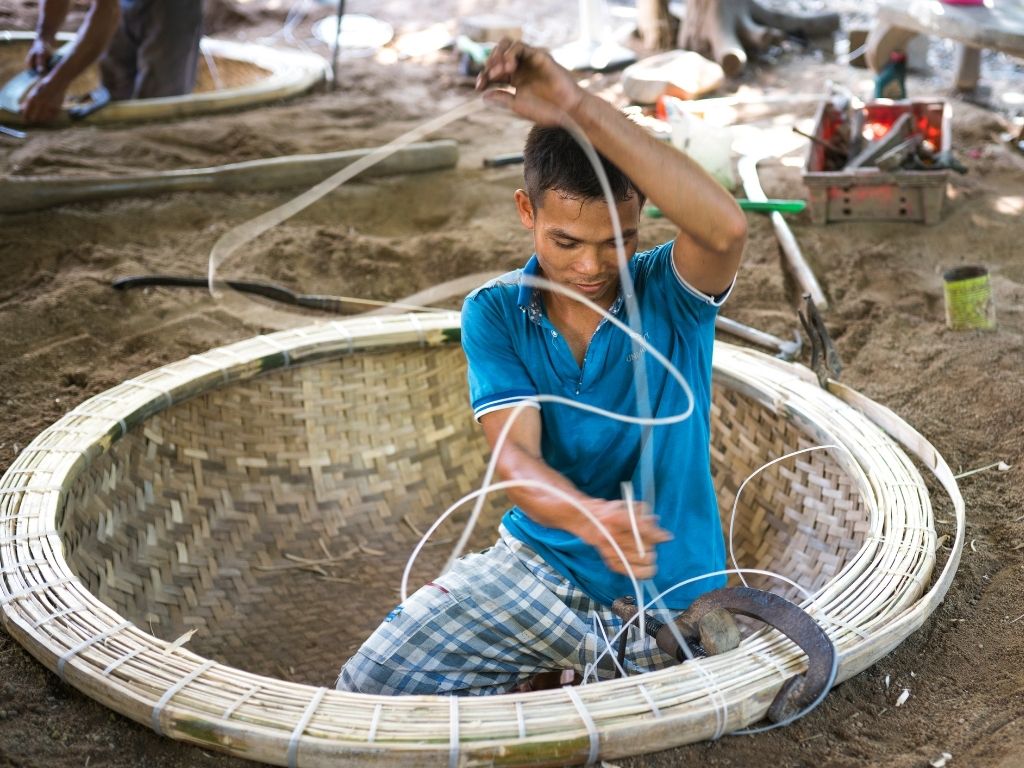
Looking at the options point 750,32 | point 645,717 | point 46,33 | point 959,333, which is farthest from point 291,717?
point 750,32

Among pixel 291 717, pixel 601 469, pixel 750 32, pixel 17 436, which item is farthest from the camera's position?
pixel 750 32

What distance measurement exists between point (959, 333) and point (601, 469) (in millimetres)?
1604

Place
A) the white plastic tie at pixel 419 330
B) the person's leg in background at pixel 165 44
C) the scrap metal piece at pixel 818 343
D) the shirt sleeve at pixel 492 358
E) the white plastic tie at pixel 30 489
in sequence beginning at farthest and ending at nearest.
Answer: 1. the person's leg in background at pixel 165 44
2. the white plastic tie at pixel 419 330
3. the scrap metal piece at pixel 818 343
4. the white plastic tie at pixel 30 489
5. the shirt sleeve at pixel 492 358

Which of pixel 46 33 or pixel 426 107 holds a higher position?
→ pixel 46 33

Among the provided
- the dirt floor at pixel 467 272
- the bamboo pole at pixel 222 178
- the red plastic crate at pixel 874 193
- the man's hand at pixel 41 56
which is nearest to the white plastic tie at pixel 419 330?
the dirt floor at pixel 467 272

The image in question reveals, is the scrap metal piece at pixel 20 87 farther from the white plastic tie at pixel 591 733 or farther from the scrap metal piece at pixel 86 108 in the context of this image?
the white plastic tie at pixel 591 733

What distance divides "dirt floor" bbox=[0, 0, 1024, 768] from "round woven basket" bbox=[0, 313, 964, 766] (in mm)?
75

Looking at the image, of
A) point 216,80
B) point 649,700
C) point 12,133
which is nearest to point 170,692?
point 649,700

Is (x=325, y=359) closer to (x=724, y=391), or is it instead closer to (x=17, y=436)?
(x=17, y=436)

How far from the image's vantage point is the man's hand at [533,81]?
1.44 meters

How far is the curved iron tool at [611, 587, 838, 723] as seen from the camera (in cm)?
154

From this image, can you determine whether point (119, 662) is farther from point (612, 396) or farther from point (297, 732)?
point (612, 396)

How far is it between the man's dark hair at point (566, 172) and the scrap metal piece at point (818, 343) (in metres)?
0.85

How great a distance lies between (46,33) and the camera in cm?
484
